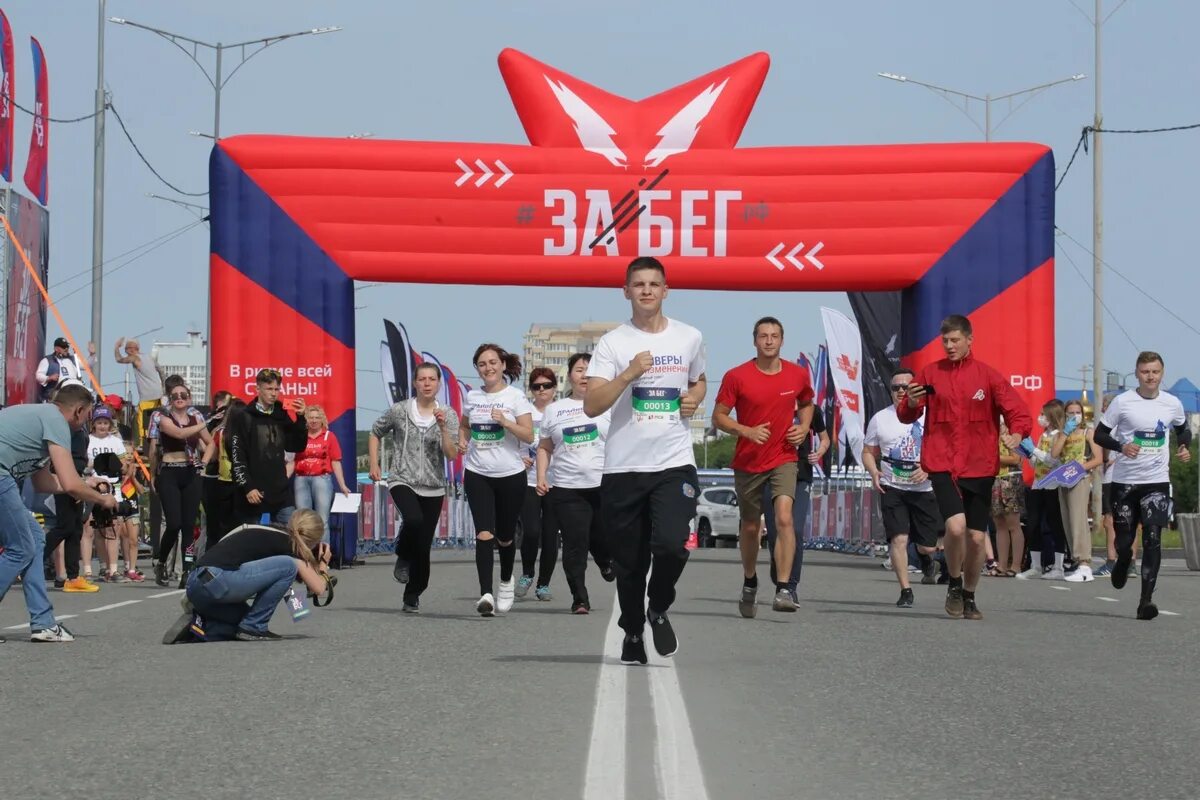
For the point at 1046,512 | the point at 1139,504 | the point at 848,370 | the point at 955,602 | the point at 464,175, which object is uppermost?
A: the point at 464,175

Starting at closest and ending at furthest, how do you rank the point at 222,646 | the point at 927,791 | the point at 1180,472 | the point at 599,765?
the point at 927,791 < the point at 599,765 < the point at 222,646 < the point at 1180,472

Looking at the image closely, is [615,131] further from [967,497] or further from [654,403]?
[654,403]

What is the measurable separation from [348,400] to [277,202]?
2359mm

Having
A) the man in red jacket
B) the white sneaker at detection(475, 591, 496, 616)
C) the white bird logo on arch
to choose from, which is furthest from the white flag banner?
the white sneaker at detection(475, 591, 496, 616)

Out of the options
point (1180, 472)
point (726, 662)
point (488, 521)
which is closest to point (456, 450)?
point (488, 521)

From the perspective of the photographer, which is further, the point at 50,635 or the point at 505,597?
the point at 505,597

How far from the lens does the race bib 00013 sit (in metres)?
8.80

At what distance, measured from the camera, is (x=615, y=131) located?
22203mm

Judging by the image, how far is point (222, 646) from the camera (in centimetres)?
1005

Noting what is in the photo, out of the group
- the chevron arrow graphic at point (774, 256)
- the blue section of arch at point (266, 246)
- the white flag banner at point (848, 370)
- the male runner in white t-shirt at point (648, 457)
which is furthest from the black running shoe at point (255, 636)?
the white flag banner at point (848, 370)

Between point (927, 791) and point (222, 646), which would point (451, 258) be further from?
point (927, 791)

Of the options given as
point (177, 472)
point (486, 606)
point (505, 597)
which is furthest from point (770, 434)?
point (177, 472)

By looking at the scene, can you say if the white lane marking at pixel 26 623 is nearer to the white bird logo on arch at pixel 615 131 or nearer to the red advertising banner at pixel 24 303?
the red advertising banner at pixel 24 303

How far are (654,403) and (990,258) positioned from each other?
1392 centimetres
